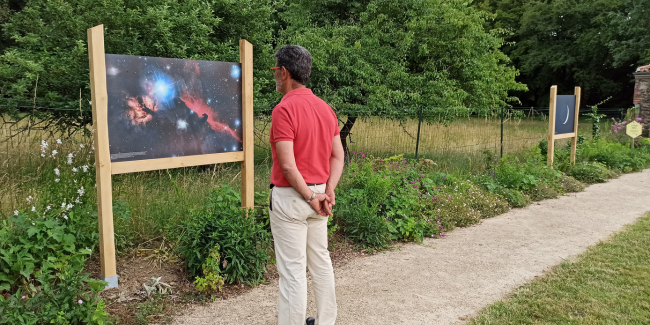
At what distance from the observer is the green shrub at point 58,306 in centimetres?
308

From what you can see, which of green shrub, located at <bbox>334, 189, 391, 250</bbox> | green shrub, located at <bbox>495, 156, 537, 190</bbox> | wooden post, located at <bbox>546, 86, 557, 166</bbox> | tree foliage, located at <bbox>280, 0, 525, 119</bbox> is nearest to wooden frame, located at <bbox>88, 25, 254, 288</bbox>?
green shrub, located at <bbox>334, 189, 391, 250</bbox>

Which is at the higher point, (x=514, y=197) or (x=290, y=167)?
(x=290, y=167)

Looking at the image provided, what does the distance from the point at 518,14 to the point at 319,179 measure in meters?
42.5

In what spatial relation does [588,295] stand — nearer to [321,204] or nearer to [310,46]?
[321,204]

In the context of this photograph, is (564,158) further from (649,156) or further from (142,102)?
(142,102)

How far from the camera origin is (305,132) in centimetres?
296

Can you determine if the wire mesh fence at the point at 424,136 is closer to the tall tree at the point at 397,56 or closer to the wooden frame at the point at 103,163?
the tall tree at the point at 397,56

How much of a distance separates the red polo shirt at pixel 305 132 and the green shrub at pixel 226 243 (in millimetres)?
1531

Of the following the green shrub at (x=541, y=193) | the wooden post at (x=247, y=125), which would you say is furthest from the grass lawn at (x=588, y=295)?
the green shrub at (x=541, y=193)

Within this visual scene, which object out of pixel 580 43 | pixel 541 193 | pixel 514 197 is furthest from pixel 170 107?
pixel 580 43

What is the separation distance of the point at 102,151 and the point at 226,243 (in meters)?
1.34

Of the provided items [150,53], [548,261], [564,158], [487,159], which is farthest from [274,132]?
[564,158]

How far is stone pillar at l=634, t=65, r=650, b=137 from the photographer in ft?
57.9

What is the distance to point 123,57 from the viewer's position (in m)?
4.11
